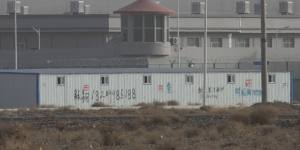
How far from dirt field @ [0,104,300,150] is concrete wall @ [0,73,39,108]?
68.8 feet

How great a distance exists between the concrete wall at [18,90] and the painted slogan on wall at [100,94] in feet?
8.85

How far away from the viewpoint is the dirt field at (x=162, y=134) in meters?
26.7

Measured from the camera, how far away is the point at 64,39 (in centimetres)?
9512

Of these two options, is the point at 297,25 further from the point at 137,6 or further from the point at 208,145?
the point at 208,145

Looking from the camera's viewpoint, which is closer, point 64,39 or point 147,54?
point 147,54

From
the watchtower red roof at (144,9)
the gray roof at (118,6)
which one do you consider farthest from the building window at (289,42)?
the watchtower red roof at (144,9)

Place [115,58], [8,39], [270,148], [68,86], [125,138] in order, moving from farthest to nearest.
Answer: [8,39] → [115,58] → [68,86] → [125,138] → [270,148]

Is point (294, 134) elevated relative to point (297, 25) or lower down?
lower down

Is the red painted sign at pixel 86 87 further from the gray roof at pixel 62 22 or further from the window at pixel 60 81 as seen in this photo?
the gray roof at pixel 62 22

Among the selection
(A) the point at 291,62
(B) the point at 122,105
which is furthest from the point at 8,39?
(B) the point at 122,105

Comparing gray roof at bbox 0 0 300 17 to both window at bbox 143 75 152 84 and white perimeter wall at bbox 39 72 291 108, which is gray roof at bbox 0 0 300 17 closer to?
white perimeter wall at bbox 39 72 291 108

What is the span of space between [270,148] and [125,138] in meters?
4.70

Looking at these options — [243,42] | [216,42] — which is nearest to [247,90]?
[216,42]

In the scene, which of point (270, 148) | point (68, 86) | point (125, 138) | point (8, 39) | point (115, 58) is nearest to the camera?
point (270, 148)
